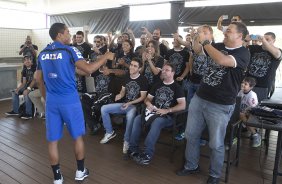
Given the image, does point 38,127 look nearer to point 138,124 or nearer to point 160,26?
point 138,124

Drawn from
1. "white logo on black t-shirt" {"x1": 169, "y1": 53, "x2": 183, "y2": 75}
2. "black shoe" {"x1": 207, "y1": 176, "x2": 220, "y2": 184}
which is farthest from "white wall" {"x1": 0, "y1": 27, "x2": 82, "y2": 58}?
"black shoe" {"x1": 207, "y1": 176, "x2": 220, "y2": 184}

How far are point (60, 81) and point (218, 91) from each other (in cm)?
135

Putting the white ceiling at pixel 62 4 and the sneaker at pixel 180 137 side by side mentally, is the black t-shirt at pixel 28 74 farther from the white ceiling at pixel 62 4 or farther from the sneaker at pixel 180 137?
the white ceiling at pixel 62 4

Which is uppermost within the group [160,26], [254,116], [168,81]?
[160,26]

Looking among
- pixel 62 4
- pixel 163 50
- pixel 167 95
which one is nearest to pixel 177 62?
pixel 163 50

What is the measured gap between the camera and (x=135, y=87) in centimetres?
346

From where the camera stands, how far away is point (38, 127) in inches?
165

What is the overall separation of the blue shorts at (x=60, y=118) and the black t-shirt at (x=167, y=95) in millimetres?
1076

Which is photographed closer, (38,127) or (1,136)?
(1,136)

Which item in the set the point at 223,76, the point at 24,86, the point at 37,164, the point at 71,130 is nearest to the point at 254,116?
the point at 223,76

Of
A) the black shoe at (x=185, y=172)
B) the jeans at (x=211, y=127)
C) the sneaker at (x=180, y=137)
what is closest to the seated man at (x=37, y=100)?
the sneaker at (x=180, y=137)

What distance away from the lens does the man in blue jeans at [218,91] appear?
2168mm

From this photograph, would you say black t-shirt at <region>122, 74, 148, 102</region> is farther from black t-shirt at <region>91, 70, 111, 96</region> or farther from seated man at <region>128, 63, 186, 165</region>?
black t-shirt at <region>91, 70, 111, 96</region>

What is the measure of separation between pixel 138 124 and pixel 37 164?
1.19 meters
